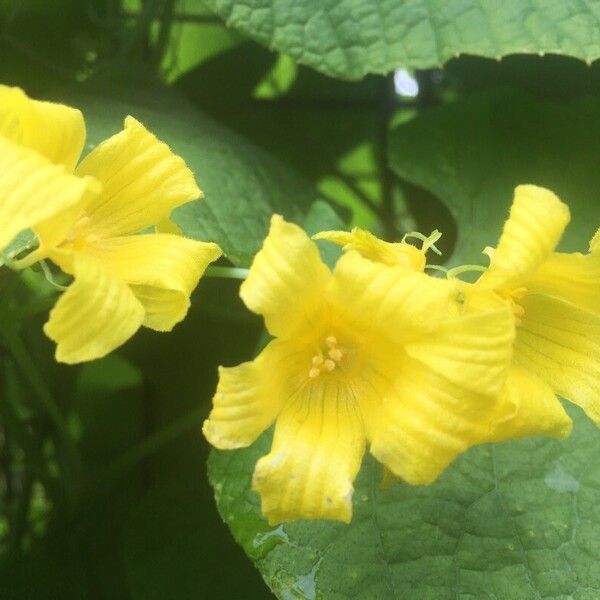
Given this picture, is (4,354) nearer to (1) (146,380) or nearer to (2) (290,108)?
(1) (146,380)

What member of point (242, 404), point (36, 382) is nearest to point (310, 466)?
point (242, 404)

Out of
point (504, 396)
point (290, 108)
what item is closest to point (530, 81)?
point (290, 108)

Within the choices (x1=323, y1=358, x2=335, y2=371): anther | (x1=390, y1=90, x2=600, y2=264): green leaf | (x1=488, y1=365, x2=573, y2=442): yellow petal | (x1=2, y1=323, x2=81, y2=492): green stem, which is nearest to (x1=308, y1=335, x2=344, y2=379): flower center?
(x1=323, y1=358, x2=335, y2=371): anther

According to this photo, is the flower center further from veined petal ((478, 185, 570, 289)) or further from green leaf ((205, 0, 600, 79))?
green leaf ((205, 0, 600, 79))

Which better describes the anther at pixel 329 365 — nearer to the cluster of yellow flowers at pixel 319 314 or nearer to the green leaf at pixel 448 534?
the cluster of yellow flowers at pixel 319 314

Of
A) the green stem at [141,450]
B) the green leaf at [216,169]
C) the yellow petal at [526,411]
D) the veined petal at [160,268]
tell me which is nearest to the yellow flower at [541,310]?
the yellow petal at [526,411]

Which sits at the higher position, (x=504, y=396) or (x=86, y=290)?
(x=86, y=290)

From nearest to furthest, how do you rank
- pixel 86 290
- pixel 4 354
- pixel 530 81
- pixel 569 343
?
1. pixel 86 290
2. pixel 569 343
3. pixel 4 354
4. pixel 530 81

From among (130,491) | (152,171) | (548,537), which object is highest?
(152,171)
